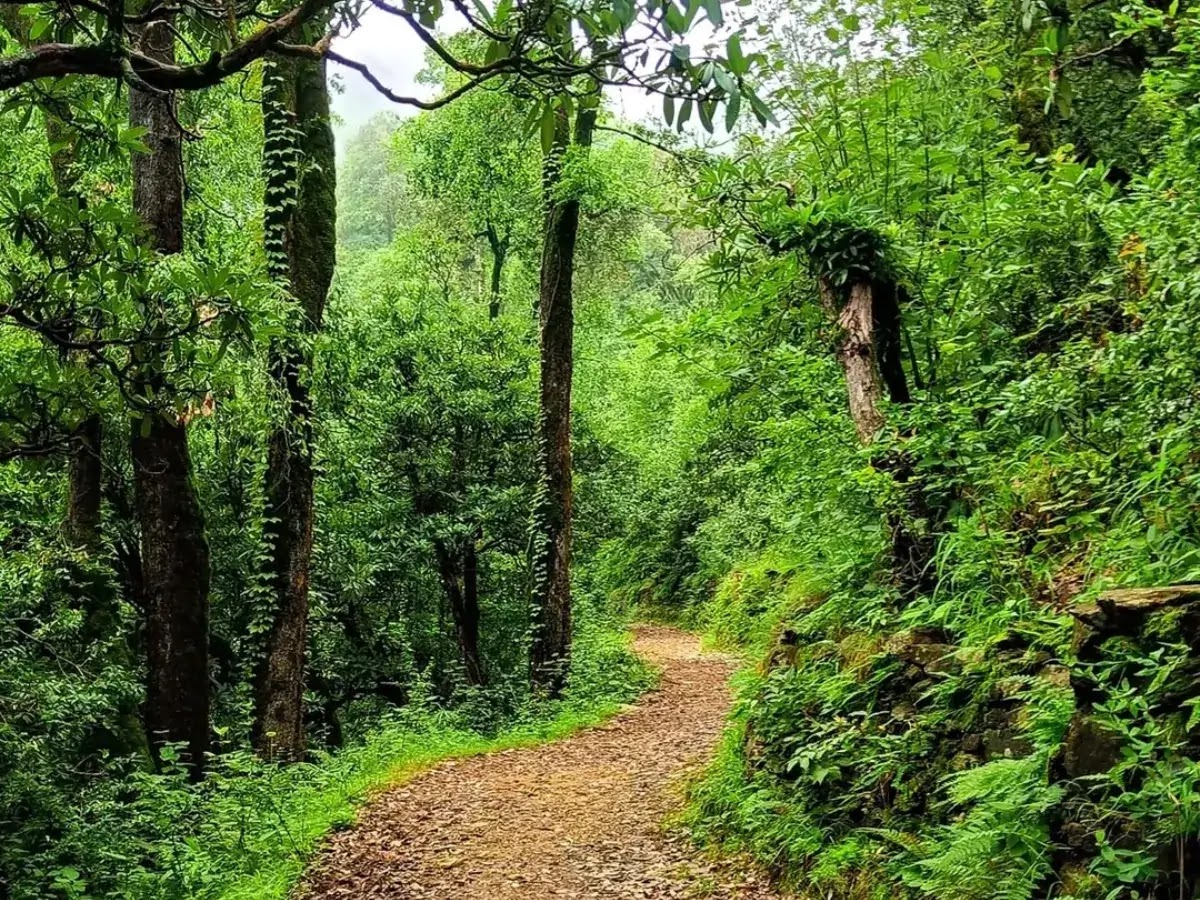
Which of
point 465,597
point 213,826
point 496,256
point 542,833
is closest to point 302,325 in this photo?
point 213,826

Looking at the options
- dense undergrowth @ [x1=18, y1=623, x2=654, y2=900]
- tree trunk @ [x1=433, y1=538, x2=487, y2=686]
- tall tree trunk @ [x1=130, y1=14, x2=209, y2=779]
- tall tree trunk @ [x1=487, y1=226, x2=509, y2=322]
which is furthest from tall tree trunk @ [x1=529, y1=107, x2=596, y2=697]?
tall tree trunk @ [x1=487, y1=226, x2=509, y2=322]

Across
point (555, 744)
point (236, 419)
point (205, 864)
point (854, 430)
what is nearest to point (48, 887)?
point (205, 864)

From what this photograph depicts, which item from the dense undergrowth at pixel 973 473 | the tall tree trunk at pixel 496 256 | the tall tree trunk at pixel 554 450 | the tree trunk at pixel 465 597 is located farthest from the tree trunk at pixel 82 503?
the tall tree trunk at pixel 496 256

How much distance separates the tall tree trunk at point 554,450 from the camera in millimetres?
12234

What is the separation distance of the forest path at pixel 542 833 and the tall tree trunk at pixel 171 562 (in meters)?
1.87

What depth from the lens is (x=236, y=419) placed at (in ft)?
21.8

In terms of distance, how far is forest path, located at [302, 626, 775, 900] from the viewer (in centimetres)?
560

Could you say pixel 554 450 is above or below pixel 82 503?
above

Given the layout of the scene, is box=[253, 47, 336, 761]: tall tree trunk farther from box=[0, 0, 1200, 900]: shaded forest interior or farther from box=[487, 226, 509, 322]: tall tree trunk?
box=[487, 226, 509, 322]: tall tree trunk

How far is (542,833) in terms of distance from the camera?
6805 mm

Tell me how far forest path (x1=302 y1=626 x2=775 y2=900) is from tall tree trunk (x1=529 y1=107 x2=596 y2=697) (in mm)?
2019

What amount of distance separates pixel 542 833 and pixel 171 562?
3.92m

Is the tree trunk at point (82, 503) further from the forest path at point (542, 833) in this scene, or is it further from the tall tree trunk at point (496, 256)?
the tall tree trunk at point (496, 256)

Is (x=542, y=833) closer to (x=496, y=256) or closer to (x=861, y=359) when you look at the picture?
(x=861, y=359)
